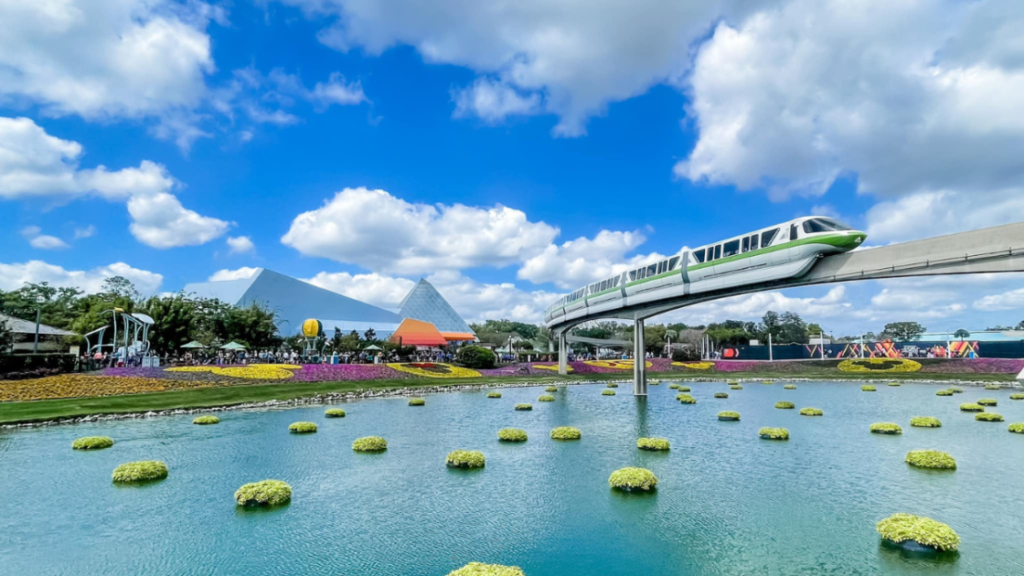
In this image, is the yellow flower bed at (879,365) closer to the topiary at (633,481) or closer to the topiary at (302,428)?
the topiary at (633,481)

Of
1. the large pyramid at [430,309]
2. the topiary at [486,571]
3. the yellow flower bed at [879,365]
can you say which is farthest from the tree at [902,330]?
the topiary at [486,571]

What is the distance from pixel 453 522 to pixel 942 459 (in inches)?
682

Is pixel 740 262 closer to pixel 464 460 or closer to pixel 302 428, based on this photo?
pixel 464 460

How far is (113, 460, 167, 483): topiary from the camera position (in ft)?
52.2

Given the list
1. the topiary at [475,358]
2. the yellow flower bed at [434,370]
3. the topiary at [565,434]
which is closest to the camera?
the topiary at [565,434]

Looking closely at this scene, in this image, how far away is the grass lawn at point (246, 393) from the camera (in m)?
28.2

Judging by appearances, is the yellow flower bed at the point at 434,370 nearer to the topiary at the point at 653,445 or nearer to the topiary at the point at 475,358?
the topiary at the point at 475,358

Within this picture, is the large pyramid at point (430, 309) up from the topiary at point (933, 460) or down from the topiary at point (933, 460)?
up

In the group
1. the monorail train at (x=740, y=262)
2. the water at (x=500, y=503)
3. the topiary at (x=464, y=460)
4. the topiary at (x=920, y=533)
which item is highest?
the monorail train at (x=740, y=262)

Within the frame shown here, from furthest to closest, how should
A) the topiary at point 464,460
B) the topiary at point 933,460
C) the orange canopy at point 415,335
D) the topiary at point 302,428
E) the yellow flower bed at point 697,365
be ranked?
the yellow flower bed at point 697,365 → the orange canopy at point 415,335 → the topiary at point 302,428 → the topiary at point 464,460 → the topiary at point 933,460

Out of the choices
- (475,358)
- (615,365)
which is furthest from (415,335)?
(615,365)

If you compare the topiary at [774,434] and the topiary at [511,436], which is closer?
the topiary at [511,436]

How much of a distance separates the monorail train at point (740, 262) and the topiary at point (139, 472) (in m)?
29.2

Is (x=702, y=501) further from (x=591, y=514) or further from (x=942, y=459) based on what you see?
(x=942, y=459)
